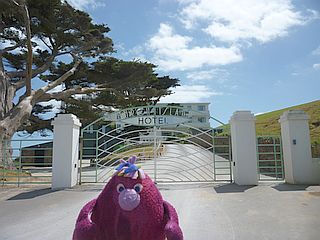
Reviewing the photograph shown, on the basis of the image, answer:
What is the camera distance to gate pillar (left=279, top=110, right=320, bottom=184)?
8.04 meters

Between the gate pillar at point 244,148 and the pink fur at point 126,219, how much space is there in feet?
20.4

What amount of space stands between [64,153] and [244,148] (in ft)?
17.8

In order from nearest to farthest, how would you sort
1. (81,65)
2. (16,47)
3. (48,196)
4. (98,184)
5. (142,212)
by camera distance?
(142,212) < (48,196) < (98,184) < (16,47) < (81,65)

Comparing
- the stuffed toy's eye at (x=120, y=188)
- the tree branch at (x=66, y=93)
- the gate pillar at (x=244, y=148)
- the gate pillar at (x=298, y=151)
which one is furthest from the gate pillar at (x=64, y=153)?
the tree branch at (x=66, y=93)

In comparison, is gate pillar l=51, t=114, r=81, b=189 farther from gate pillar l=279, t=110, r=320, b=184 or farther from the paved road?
gate pillar l=279, t=110, r=320, b=184

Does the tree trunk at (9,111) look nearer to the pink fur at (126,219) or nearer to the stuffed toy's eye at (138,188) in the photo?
the pink fur at (126,219)

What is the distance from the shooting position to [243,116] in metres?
8.43

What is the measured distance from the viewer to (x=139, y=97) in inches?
720

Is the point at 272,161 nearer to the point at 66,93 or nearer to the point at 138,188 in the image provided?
the point at 138,188

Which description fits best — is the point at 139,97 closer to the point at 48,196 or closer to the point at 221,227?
the point at 48,196

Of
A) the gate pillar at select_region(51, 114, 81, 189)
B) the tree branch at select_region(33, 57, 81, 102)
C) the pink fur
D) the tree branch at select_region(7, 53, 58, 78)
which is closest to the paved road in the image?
the gate pillar at select_region(51, 114, 81, 189)

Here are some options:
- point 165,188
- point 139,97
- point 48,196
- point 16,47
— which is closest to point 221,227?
point 165,188

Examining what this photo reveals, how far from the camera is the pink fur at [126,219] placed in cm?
223

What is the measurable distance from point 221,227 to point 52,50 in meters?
15.9
